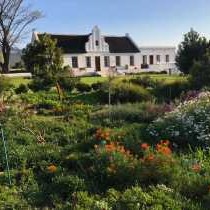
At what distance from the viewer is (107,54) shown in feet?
196

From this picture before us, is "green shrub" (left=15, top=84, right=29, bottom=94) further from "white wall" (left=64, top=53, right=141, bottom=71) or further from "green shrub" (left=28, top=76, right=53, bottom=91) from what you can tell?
"white wall" (left=64, top=53, right=141, bottom=71)

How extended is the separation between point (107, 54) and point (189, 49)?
2572 centimetres

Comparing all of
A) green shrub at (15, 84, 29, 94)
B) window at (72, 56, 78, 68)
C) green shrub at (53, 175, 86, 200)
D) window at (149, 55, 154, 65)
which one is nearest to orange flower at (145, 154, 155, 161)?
green shrub at (53, 175, 86, 200)

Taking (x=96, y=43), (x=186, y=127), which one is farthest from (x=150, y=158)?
(x=96, y=43)

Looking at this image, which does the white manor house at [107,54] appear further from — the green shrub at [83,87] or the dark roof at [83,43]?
the green shrub at [83,87]

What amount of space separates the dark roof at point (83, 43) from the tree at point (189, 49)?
69.0 feet

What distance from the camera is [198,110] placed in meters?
10.2

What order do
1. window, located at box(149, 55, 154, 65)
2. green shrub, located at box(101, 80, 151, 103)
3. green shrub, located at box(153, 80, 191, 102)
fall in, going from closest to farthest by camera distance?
1. green shrub, located at box(101, 80, 151, 103)
2. green shrub, located at box(153, 80, 191, 102)
3. window, located at box(149, 55, 154, 65)

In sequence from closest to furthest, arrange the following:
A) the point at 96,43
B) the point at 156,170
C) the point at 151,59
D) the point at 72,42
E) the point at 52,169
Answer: the point at 156,170 < the point at 52,169 < the point at 72,42 < the point at 96,43 < the point at 151,59

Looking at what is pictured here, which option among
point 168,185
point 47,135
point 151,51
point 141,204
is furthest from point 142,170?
point 151,51

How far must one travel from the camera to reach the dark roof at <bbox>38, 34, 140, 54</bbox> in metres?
56.5

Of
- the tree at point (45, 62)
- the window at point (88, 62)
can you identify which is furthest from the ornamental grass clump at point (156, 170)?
the window at point (88, 62)

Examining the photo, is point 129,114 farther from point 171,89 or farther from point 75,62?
point 75,62

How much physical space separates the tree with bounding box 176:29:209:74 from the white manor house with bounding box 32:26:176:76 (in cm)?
1842
